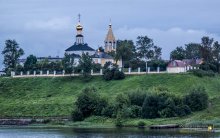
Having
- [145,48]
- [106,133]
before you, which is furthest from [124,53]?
[106,133]

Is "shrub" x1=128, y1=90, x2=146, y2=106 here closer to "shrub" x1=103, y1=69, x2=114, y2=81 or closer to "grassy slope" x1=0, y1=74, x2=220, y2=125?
"grassy slope" x1=0, y1=74, x2=220, y2=125

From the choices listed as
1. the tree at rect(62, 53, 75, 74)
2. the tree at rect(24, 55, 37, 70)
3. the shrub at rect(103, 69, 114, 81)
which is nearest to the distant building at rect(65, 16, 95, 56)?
the tree at rect(24, 55, 37, 70)

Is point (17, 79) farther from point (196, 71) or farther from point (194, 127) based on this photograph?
point (194, 127)

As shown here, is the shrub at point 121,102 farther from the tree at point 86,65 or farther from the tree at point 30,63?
the tree at point 30,63

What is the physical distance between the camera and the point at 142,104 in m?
117

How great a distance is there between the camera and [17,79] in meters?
159

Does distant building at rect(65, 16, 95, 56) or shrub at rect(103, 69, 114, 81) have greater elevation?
distant building at rect(65, 16, 95, 56)

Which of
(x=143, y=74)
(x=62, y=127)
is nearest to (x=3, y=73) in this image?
(x=143, y=74)

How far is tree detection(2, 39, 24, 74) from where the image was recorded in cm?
17462

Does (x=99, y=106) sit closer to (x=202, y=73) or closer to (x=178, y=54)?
(x=202, y=73)

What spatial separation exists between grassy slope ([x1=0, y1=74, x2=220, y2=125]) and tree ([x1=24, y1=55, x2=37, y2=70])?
341 inches

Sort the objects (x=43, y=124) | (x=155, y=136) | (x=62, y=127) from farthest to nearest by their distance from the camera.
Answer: (x=43, y=124)
(x=62, y=127)
(x=155, y=136)

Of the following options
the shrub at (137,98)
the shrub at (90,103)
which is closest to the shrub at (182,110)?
the shrub at (137,98)

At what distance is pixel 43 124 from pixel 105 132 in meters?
25.4
